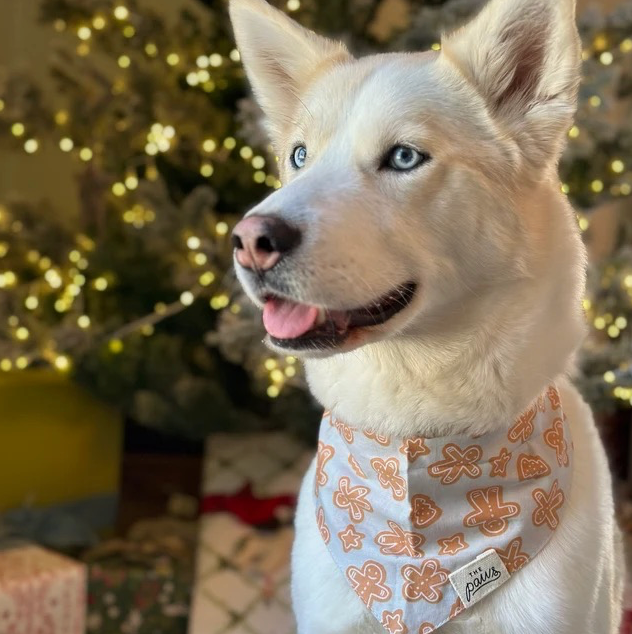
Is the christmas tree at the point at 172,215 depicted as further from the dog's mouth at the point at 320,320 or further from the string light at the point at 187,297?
the dog's mouth at the point at 320,320

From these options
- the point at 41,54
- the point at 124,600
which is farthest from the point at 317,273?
the point at 41,54

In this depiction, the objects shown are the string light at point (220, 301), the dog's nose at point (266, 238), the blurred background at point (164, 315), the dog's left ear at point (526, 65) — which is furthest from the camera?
→ the string light at point (220, 301)

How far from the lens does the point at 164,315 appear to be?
2.17 metres

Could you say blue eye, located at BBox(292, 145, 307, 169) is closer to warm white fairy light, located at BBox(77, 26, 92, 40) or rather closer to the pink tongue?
the pink tongue

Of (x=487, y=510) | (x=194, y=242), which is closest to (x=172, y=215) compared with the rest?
(x=194, y=242)

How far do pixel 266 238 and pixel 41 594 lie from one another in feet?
4.13

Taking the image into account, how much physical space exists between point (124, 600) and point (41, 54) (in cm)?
195

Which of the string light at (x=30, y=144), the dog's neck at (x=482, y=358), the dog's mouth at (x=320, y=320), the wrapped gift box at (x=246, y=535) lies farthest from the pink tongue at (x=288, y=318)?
the string light at (x=30, y=144)

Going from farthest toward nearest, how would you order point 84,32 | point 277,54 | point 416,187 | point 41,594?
point 84,32 < point 41,594 < point 277,54 < point 416,187

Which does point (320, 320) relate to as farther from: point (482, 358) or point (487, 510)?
point (487, 510)

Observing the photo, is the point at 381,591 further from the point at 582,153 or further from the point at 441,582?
the point at 582,153

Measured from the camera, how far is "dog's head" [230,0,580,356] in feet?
2.96

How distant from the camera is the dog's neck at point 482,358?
1.05m

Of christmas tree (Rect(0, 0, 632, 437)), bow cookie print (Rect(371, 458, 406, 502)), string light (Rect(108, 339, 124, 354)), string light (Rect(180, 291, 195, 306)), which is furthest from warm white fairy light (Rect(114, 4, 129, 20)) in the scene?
bow cookie print (Rect(371, 458, 406, 502))
